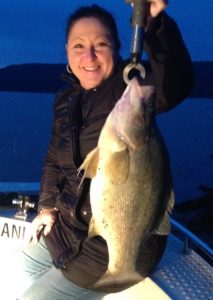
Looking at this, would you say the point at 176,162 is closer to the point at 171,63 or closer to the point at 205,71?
the point at 171,63

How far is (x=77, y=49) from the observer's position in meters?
2.87

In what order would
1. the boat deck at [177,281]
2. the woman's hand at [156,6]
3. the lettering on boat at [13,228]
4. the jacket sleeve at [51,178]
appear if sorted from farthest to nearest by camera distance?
the lettering on boat at [13,228] → the jacket sleeve at [51,178] → the boat deck at [177,281] → the woman's hand at [156,6]

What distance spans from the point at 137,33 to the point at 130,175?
0.57 meters

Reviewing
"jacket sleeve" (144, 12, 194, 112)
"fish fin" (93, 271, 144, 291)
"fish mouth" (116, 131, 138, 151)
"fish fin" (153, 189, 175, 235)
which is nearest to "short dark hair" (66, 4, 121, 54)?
"jacket sleeve" (144, 12, 194, 112)

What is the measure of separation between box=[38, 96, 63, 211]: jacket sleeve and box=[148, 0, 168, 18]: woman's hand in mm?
1200

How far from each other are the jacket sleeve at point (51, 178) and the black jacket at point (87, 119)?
0.06 metres

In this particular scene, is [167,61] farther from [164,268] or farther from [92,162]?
[164,268]

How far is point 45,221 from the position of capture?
10.3 feet

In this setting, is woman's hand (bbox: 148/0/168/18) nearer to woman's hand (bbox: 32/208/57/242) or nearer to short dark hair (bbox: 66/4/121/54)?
short dark hair (bbox: 66/4/121/54)

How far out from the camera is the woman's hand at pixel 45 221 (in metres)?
3.10

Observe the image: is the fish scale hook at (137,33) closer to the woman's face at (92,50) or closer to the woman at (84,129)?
the woman at (84,129)

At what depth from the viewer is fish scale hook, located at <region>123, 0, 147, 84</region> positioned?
2.10 metres

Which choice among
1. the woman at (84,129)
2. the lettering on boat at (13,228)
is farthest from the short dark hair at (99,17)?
the lettering on boat at (13,228)

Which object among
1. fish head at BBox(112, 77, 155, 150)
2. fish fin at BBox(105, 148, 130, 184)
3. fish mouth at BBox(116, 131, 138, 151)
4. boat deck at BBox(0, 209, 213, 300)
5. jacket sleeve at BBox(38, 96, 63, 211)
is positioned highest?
fish head at BBox(112, 77, 155, 150)
